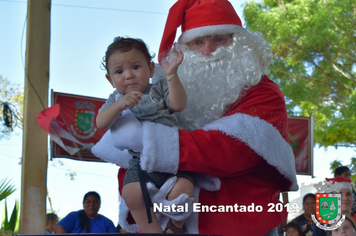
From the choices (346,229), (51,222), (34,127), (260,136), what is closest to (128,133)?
(260,136)

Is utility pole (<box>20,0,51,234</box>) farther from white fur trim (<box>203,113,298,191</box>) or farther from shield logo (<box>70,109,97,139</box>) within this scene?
white fur trim (<box>203,113,298,191</box>)

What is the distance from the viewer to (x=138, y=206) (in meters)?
1.76

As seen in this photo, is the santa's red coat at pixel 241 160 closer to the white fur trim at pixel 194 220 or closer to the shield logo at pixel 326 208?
the white fur trim at pixel 194 220

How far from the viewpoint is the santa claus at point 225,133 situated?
174 cm

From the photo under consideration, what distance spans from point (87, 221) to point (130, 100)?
3723mm

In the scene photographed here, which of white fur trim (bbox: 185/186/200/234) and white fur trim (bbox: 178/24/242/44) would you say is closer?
white fur trim (bbox: 185/186/200/234)

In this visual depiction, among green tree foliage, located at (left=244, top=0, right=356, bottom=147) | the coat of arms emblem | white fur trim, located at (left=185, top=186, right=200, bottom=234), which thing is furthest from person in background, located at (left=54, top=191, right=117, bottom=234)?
green tree foliage, located at (left=244, top=0, right=356, bottom=147)

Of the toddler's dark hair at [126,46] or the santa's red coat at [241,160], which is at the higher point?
the toddler's dark hair at [126,46]

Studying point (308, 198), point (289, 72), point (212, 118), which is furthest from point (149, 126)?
point (289, 72)

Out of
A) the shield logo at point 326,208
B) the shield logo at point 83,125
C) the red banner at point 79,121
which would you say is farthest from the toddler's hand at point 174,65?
the shield logo at point 83,125

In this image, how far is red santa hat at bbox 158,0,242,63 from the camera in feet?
7.29

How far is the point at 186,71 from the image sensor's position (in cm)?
220

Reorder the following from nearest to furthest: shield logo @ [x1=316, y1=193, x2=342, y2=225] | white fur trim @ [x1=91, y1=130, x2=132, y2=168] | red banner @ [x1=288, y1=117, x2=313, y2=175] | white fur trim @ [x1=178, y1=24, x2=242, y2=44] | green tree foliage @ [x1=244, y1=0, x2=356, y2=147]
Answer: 1. white fur trim @ [x1=91, y1=130, x2=132, y2=168]
2. white fur trim @ [x1=178, y1=24, x2=242, y2=44]
3. shield logo @ [x1=316, y1=193, x2=342, y2=225]
4. red banner @ [x1=288, y1=117, x2=313, y2=175]
5. green tree foliage @ [x1=244, y1=0, x2=356, y2=147]

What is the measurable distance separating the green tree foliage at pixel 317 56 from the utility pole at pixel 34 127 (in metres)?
5.61
